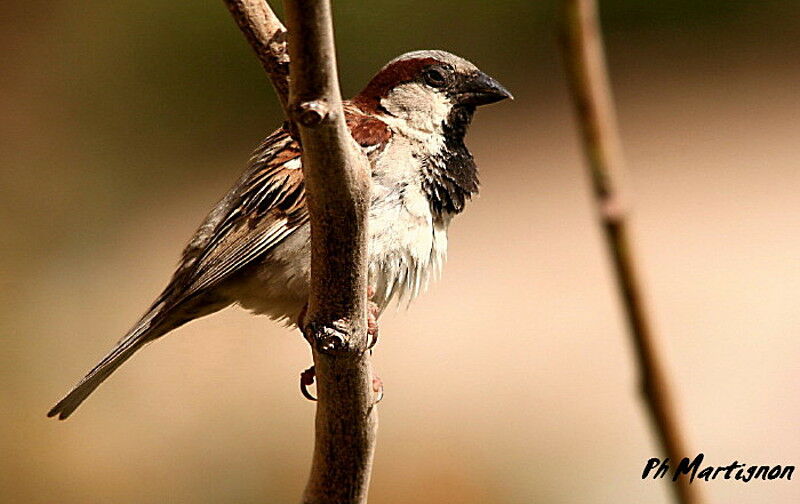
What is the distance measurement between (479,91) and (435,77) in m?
0.09

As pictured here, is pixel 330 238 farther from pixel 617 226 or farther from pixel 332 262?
pixel 617 226

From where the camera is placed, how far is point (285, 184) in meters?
1.95

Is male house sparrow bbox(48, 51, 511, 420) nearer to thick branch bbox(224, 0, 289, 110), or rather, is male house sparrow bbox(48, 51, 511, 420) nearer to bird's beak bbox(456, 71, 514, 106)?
bird's beak bbox(456, 71, 514, 106)

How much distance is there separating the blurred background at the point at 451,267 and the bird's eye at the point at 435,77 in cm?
170

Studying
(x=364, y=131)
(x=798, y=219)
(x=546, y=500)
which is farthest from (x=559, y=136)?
(x=364, y=131)

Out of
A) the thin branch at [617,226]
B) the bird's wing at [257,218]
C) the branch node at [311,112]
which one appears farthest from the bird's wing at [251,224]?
the thin branch at [617,226]

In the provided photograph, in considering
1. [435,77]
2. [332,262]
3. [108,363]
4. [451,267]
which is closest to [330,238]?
[332,262]

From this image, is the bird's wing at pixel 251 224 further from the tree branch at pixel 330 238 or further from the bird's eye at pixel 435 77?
the tree branch at pixel 330 238

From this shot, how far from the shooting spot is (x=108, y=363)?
192 centimetres

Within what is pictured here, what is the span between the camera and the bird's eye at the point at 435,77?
2.10 meters

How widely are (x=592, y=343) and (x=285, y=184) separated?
9.15ft

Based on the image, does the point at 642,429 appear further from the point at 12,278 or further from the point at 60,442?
the point at 12,278

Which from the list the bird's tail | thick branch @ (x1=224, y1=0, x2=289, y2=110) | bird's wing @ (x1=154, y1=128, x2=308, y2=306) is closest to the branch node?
thick branch @ (x1=224, y1=0, x2=289, y2=110)

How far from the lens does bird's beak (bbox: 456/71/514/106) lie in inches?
81.0
